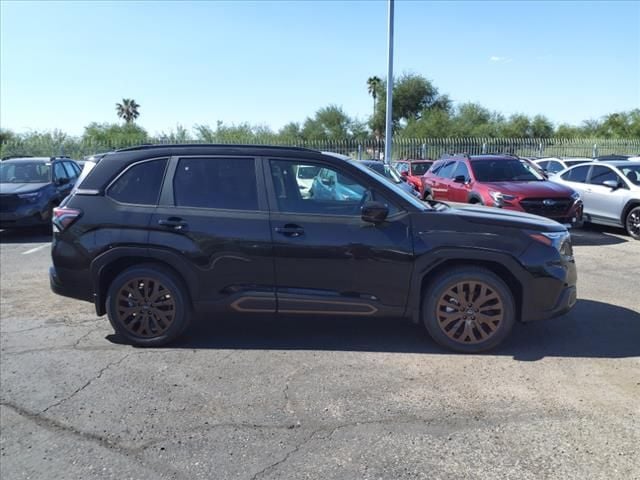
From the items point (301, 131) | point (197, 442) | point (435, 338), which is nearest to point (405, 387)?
point (435, 338)

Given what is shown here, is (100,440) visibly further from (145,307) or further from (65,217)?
(65,217)

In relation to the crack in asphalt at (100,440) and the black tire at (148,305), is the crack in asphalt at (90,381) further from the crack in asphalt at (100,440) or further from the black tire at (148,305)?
the black tire at (148,305)

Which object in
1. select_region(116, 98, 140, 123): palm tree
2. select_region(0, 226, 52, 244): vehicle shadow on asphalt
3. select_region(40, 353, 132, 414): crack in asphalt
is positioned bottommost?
select_region(40, 353, 132, 414): crack in asphalt

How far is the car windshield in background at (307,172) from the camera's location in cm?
507

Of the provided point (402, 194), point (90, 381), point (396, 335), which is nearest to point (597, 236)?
point (396, 335)

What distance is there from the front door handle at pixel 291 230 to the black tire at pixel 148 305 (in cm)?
109

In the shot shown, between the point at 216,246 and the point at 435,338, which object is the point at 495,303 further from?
the point at 216,246

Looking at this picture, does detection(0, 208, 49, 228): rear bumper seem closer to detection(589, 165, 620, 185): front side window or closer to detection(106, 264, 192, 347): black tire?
detection(106, 264, 192, 347): black tire

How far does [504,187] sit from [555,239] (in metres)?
5.90

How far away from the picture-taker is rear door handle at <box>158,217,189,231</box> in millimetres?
5012

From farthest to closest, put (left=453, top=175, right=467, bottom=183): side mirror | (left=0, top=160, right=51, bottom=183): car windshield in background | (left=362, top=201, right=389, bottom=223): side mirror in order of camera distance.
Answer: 1. (left=0, top=160, right=51, bottom=183): car windshield in background
2. (left=453, top=175, right=467, bottom=183): side mirror
3. (left=362, top=201, right=389, bottom=223): side mirror

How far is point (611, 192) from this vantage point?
11617 mm

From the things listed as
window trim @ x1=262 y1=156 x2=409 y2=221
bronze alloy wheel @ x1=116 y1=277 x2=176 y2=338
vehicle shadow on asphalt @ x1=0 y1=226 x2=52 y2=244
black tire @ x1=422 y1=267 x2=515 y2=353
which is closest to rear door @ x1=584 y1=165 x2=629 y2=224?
black tire @ x1=422 y1=267 x2=515 y2=353

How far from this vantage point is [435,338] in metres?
4.93
